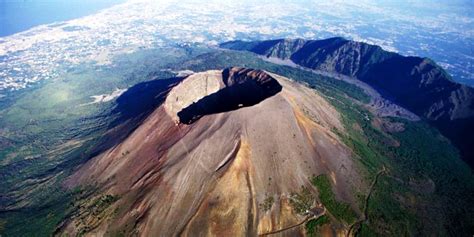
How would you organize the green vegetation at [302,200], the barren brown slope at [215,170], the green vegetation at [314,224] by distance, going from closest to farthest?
the green vegetation at [314,224] → the barren brown slope at [215,170] → the green vegetation at [302,200]

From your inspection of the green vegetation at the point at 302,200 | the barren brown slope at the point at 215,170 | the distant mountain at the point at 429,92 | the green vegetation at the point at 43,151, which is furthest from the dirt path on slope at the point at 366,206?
the green vegetation at the point at 43,151

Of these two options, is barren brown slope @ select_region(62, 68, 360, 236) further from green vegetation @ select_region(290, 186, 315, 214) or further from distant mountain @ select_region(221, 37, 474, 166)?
distant mountain @ select_region(221, 37, 474, 166)

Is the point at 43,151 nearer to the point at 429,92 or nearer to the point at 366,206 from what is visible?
the point at 366,206

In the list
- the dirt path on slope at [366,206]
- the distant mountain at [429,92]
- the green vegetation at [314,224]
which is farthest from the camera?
the distant mountain at [429,92]

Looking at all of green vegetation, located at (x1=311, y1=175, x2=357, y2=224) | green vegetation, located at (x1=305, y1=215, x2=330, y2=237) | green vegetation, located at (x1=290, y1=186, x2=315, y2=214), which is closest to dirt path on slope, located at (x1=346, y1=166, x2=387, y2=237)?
green vegetation, located at (x1=311, y1=175, x2=357, y2=224)

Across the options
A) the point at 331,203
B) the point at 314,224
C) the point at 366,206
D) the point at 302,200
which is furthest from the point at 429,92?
the point at 314,224

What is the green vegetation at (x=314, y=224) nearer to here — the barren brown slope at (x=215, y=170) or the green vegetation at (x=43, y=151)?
the barren brown slope at (x=215, y=170)

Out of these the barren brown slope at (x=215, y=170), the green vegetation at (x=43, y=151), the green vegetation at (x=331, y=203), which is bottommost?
the green vegetation at (x=43, y=151)
